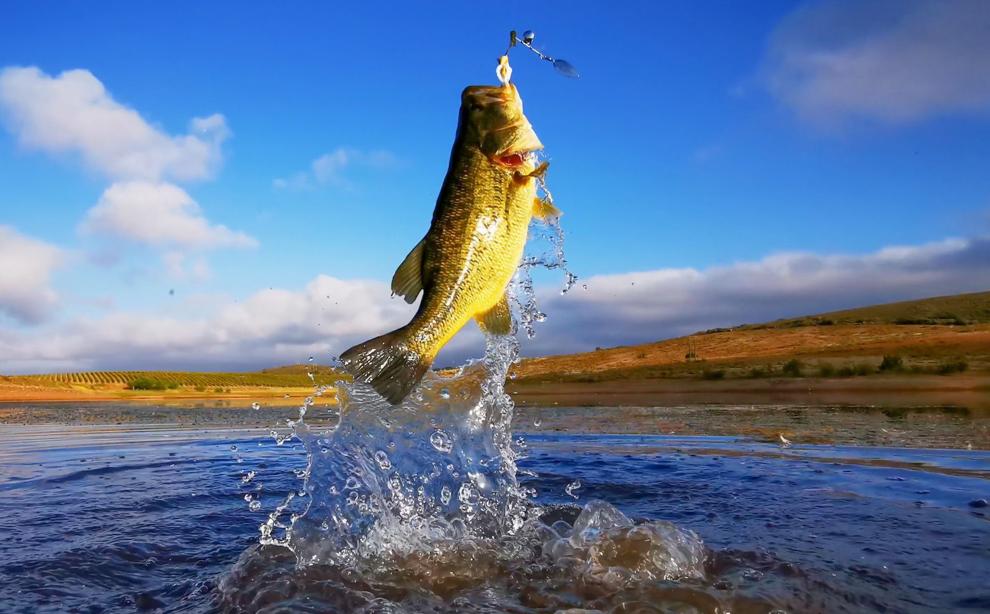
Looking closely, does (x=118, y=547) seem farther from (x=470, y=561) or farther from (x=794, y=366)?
(x=794, y=366)

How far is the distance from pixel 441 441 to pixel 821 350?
2660 centimetres

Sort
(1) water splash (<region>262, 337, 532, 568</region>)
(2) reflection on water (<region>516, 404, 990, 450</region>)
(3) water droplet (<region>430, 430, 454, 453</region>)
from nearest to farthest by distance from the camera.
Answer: (1) water splash (<region>262, 337, 532, 568</region>) < (3) water droplet (<region>430, 430, 454, 453</region>) < (2) reflection on water (<region>516, 404, 990, 450</region>)

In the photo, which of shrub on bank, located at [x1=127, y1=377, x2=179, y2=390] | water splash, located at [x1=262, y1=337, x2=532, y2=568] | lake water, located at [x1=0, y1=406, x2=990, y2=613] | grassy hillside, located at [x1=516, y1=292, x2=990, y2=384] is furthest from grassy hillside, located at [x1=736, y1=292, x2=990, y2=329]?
shrub on bank, located at [x1=127, y1=377, x2=179, y2=390]

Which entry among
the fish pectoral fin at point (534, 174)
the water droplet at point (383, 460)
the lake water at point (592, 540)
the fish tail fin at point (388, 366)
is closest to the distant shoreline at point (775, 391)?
the lake water at point (592, 540)

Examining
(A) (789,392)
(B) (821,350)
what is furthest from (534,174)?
(B) (821,350)

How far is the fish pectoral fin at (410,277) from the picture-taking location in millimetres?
3646

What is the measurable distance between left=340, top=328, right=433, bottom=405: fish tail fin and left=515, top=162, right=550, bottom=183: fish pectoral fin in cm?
97

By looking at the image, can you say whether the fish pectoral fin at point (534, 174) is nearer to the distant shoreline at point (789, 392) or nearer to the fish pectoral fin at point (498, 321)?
the fish pectoral fin at point (498, 321)

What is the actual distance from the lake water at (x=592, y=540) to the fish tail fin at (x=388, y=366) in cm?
111

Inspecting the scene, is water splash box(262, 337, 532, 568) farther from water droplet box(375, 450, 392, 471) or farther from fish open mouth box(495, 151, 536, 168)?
fish open mouth box(495, 151, 536, 168)

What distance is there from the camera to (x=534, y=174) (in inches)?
132

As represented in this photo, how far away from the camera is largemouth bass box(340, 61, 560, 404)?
11.3 ft

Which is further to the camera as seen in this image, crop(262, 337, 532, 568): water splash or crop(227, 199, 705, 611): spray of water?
crop(262, 337, 532, 568): water splash

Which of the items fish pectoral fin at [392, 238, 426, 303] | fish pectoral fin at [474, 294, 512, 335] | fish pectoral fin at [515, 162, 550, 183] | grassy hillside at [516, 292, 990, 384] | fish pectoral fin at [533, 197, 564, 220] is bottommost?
grassy hillside at [516, 292, 990, 384]
